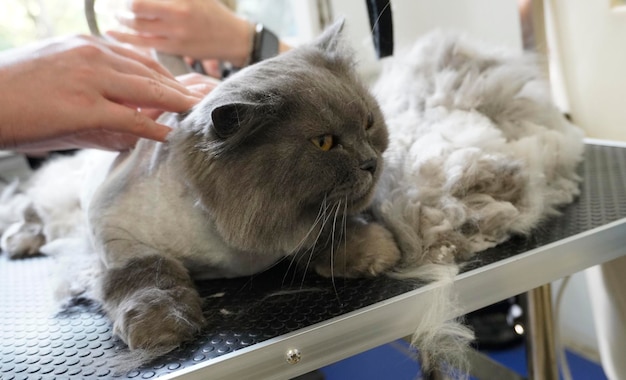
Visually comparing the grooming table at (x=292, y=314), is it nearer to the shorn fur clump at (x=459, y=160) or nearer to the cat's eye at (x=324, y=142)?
the shorn fur clump at (x=459, y=160)

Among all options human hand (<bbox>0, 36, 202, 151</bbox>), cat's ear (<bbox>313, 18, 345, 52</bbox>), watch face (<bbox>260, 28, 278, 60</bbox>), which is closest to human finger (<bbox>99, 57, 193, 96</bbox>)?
human hand (<bbox>0, 36, 202, 151</bbox>)

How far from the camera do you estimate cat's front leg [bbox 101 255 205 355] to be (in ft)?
1.88

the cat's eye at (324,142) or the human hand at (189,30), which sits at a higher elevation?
the human hand at (189,30)

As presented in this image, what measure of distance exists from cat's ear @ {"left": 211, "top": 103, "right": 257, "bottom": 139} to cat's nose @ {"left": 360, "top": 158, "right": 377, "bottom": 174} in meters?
0.16

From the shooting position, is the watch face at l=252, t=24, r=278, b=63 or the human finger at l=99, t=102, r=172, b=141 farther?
the watch face at l=252, t=24, r=278, b=63

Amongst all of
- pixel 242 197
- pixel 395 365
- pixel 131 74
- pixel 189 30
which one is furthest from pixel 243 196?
pixel 189 30

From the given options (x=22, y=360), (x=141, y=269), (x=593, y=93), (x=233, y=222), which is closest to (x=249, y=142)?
(x=233, y=222)

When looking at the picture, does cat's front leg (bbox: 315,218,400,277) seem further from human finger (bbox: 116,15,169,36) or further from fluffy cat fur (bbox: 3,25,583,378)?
human finger (bbox: 116,15,169,36)

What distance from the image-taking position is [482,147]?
2.70 feet

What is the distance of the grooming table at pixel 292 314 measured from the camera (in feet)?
1.80

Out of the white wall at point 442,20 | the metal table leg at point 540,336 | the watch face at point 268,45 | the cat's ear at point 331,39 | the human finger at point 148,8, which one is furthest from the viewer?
the white wall at point 442,20

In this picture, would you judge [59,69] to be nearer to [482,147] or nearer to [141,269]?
[141,269]

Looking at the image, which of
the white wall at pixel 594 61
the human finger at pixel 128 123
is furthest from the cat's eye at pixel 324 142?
the white wall at pixel 594 61

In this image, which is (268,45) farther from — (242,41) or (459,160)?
(459,160)
